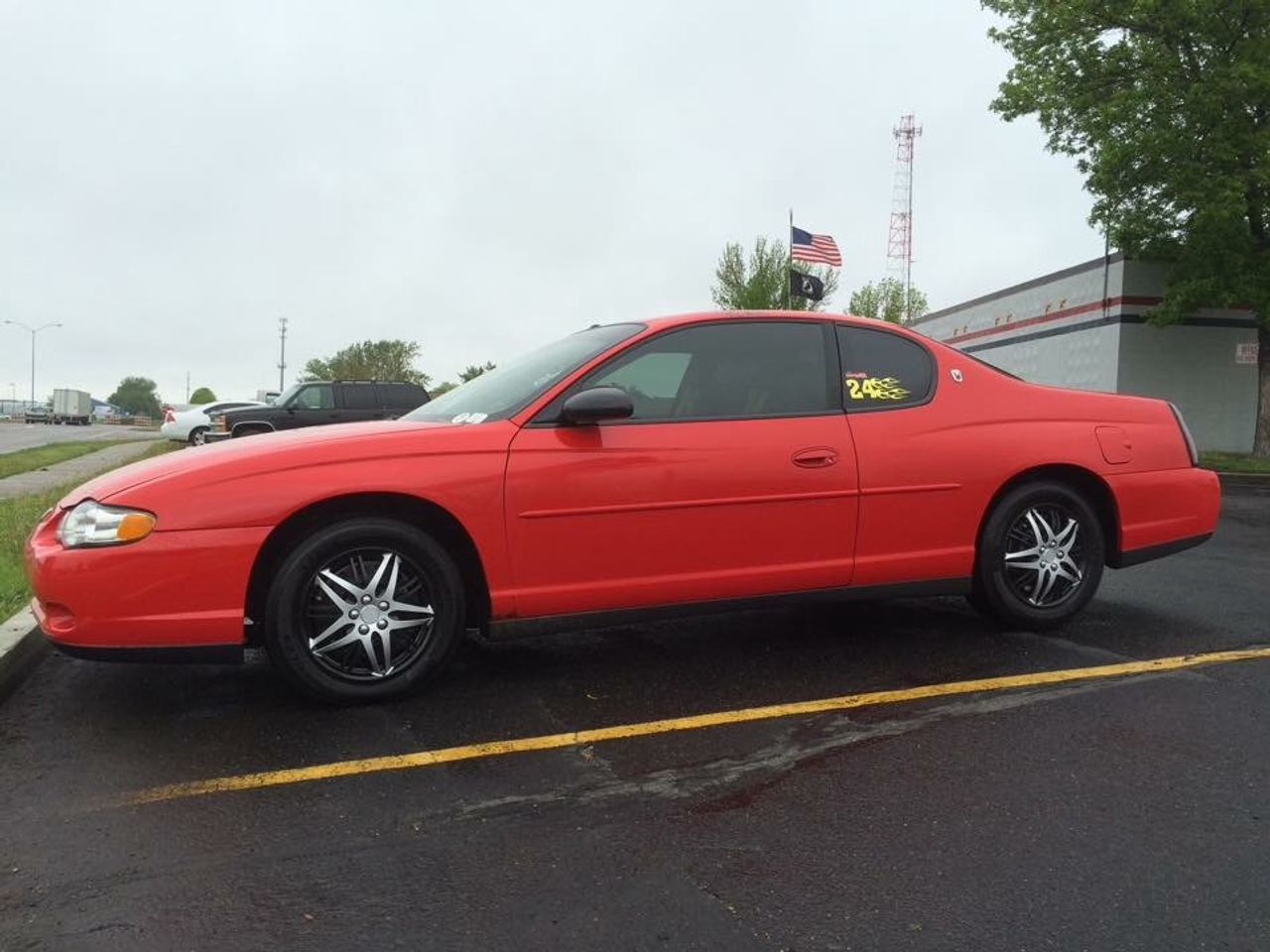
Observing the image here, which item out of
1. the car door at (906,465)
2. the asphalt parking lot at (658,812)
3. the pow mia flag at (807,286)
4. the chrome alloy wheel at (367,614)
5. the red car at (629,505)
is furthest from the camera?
the pow mia flag at (807,286)

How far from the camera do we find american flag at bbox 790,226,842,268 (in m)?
Result: 20.2

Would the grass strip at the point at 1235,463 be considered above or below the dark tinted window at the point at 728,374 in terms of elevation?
below

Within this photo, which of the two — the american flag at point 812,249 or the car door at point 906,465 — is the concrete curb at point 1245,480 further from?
the car door at point 906,465

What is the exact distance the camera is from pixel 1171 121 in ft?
56.9

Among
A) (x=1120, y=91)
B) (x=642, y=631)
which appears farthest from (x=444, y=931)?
(x=1120, y=91)

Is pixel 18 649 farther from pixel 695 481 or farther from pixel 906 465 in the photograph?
pixel 906 465

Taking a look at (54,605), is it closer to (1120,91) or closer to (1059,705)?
(1059,705)

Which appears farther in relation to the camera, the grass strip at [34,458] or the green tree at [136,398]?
the green tree at [136,398]

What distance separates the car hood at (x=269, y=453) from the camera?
3.56 metres

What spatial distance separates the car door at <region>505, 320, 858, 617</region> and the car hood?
37 cm

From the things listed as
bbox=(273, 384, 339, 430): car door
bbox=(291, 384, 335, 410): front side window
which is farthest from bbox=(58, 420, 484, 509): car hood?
bbox=(291, 384, 335, 410): front side window

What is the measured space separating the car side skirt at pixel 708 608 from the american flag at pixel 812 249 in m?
16.4

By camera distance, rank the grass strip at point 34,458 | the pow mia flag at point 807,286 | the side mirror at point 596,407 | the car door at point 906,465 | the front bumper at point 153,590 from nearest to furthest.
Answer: the front bumper at point 153,590
the side mirror at point 596,407
the car door at point 906,465
the grass strip at point 34,458
the pow mia flag at point 807,286

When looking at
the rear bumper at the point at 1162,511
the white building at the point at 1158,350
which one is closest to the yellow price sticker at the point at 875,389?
the rear bumper at the point at 1162,511
